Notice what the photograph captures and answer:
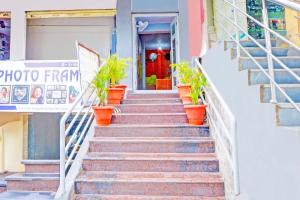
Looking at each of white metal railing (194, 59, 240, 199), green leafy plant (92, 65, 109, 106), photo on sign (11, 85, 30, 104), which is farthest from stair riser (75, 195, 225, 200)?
photo on sign (11, 85, 30, 104)

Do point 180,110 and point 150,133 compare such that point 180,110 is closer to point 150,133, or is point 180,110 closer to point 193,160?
point 150,133

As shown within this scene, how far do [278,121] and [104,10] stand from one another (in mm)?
6218

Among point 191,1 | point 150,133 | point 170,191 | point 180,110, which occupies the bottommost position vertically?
point 170,191

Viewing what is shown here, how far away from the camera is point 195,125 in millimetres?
3564

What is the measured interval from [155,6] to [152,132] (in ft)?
12.9

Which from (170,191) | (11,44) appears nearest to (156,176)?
(170,191)

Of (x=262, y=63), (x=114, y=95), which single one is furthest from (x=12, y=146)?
(x=262, y=63)

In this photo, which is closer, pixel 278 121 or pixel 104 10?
pixel 278 121

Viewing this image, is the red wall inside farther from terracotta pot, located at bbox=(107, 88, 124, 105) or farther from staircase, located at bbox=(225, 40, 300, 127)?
staircase, located at bbox=(225, 40, 300, 127)

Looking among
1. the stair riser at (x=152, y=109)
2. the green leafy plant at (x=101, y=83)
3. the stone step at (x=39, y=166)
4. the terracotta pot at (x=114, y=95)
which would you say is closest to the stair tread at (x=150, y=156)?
the green leafy plant at (x=101, y=83)

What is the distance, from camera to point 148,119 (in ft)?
12.7

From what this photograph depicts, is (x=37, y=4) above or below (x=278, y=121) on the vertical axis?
above

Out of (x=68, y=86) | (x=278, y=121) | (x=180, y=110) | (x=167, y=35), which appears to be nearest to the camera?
(x=278, y=121)

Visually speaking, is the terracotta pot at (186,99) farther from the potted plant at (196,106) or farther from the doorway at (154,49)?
the doorway at (154,49)
